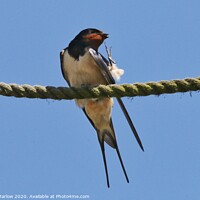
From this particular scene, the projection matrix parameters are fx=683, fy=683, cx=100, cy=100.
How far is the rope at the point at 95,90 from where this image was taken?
2.57 meters

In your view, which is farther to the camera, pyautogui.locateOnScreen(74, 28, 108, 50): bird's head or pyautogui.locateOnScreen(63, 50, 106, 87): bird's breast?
pyautogui.locateOnScreen(74, 28, 108, 50): bird's head

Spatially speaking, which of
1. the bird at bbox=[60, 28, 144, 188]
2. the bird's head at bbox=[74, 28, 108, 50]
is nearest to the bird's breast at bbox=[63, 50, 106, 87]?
the bird at bbox=[60, 28, 144, 188]

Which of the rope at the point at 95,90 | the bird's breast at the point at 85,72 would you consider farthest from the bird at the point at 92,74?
the rope at the point at 95,90

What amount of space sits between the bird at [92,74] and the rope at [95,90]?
0.61 metres

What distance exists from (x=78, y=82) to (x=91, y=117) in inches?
12.3

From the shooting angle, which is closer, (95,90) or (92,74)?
(95,90)

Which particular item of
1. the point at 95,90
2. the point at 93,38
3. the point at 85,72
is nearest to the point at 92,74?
the point at 85,72

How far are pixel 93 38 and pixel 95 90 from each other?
1145mm

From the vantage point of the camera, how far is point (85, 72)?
3.65 metres

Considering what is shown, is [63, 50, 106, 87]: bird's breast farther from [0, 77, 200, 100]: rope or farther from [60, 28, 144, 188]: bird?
[0, 77, 200, 100]: rope

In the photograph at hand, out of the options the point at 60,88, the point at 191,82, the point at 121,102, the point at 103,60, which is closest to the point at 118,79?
the point at 103,60

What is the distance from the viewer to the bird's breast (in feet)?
12.0

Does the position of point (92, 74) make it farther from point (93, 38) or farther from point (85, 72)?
point (93, 38)

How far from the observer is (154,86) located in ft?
8.54
